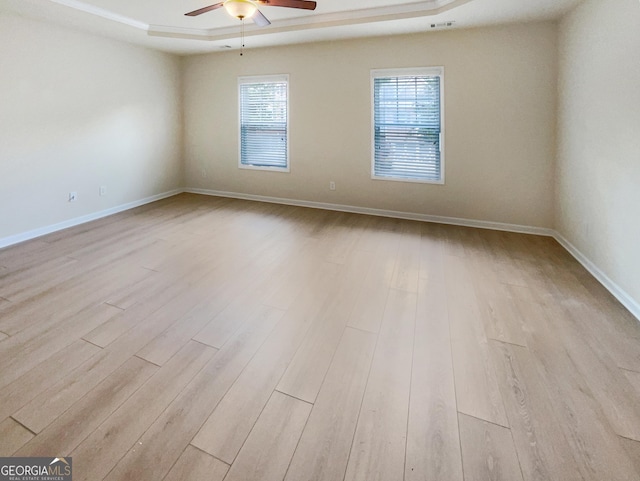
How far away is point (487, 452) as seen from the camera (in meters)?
1.32

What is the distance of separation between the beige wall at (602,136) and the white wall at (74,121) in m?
5.99

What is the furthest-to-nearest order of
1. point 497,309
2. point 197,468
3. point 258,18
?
1. point 258,18
2. point 497,309
3. point 197,468

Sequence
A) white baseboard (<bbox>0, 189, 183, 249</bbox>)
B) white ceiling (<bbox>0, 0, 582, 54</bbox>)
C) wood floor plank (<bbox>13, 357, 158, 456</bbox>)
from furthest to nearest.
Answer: white baseboard (<bbox>0, 189, 183, 249</bbox>), white ceiling (<bbox>0, 0, 582, 54</bbox>), wood floor plank (<bbox>13, 357, 158, 456</bbox>)

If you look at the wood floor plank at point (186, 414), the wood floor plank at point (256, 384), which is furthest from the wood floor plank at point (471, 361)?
the wood floor plank at point (186, 414)

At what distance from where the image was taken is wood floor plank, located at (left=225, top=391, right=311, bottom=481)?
1.23m

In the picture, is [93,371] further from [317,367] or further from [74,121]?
[74,121]

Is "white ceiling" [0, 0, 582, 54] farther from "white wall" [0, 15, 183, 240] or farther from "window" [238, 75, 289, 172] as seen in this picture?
"window" [238, 75, 289, 172]

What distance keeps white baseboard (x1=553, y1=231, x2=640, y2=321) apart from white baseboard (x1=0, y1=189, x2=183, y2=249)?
20.3 ft

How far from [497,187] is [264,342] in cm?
383

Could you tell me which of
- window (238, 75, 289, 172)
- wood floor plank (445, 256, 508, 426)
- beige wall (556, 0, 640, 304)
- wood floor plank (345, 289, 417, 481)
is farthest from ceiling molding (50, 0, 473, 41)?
wood floor plank (345, 289, 417, 481)

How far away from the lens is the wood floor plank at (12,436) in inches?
51.2

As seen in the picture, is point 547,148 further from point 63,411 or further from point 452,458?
point 63,411

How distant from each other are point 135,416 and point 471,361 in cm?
181

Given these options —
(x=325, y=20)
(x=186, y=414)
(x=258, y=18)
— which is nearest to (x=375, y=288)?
(x=186, y=414)
